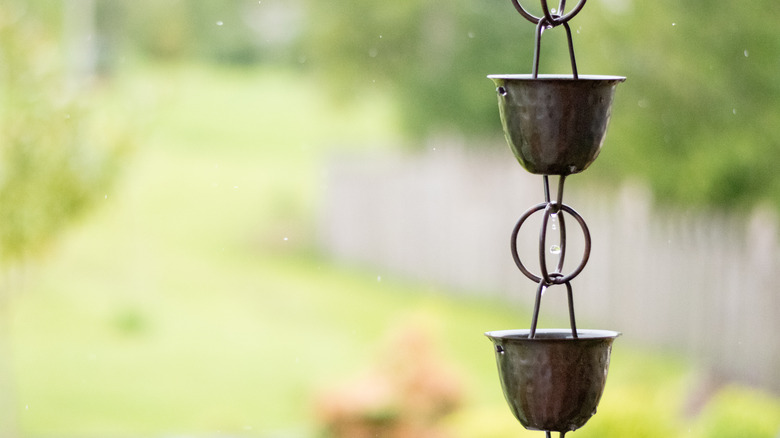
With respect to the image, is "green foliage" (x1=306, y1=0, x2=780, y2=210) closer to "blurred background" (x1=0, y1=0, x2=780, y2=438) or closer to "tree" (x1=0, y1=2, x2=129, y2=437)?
"blurred background" (x1=0, y1=0, x2=780, y2=438)

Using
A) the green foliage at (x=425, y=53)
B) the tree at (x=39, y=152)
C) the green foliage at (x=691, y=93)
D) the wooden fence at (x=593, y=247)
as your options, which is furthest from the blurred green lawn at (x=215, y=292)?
the green foliage at (x=691, y=93)

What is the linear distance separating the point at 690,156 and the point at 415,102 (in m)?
2.28

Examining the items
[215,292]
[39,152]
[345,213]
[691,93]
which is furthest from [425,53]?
[39,152]

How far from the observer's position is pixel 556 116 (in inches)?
26.0

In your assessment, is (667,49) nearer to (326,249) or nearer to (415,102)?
(415,102)

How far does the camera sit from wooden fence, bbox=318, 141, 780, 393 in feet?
11.6

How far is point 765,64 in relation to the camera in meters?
3.10

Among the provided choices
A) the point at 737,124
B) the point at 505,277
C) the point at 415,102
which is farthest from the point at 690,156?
the point at 415,102

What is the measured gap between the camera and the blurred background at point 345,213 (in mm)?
3338

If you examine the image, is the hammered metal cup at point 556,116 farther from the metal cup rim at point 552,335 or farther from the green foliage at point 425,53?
the green foliage at point 425,53

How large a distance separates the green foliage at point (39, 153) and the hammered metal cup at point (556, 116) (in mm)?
2852

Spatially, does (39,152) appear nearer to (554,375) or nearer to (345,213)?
(345,213)

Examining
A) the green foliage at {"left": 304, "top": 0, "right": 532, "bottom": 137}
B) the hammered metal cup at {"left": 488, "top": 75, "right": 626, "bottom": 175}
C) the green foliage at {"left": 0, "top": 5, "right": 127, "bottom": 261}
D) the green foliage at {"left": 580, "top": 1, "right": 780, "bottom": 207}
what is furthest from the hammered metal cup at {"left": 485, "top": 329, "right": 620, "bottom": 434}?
the green foliage at {"left": 304, "top": 0, "right": 532, "bottom": 137}

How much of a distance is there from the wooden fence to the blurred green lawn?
0.18 m
